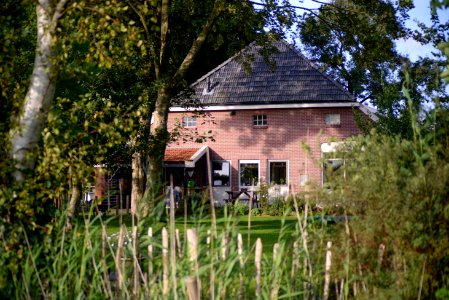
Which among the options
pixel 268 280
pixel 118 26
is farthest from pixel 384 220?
pixel 118 26

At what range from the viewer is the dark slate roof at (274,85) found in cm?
3653

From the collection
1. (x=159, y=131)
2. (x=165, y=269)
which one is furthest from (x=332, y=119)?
(x=165, y=269)

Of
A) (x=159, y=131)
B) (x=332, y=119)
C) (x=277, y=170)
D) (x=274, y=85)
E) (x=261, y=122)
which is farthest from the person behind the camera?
(x=261, y=122)

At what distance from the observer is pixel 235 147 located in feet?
126

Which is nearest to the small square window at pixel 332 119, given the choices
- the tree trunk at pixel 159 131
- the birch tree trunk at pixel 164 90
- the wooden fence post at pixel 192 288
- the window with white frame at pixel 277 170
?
the window with white frame at pixel 277 170

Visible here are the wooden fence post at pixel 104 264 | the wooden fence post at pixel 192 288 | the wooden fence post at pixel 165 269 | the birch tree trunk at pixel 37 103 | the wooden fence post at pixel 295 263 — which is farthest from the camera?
the birch tree trunk at pixel 37 103

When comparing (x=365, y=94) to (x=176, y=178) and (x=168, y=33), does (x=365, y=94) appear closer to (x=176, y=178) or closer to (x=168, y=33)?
(x=176, y=178)

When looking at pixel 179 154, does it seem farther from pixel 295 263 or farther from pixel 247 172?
pixel 295 263

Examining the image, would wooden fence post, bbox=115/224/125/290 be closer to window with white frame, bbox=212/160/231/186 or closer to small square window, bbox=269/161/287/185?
small square window, bbox=269/161/287/185

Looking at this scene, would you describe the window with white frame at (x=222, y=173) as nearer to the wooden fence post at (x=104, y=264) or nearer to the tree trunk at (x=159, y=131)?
the tree trunk at (x=159, y=131)

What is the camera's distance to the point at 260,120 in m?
38.1

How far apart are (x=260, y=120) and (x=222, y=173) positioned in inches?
125

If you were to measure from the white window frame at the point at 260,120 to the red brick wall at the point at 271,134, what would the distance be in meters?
0.18

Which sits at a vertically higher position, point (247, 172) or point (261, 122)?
point (261, 122)
